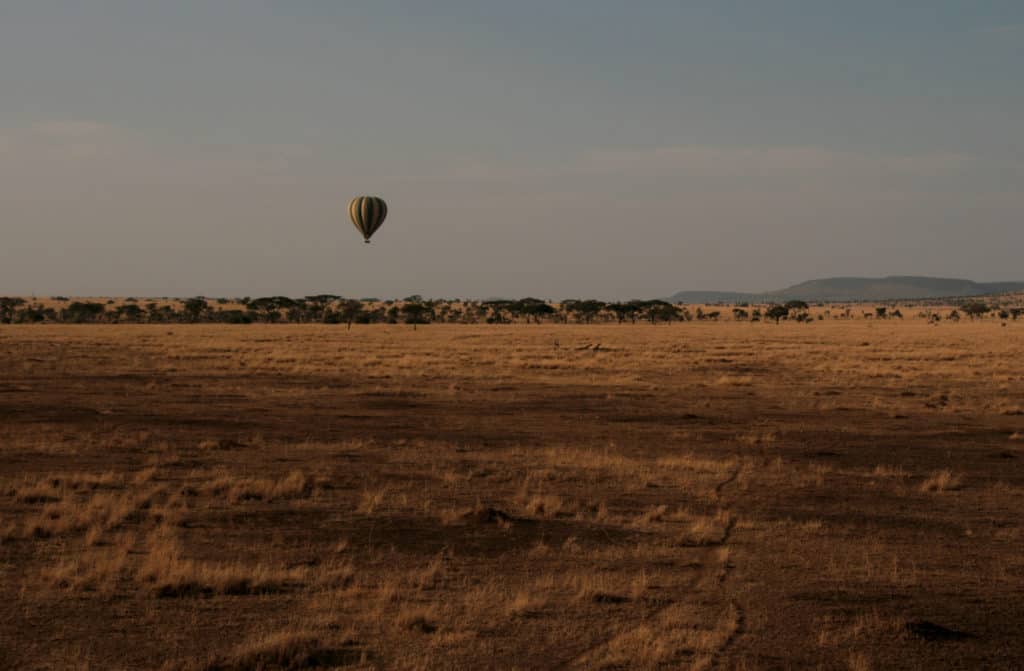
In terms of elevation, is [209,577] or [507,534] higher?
[209,577]

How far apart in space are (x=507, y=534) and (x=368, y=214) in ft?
183

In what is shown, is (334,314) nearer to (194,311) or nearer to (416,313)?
(416,313)

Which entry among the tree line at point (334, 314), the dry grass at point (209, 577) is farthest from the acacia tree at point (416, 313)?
the dry grass at point (209, 577)

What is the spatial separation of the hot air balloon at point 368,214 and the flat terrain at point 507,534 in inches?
1478

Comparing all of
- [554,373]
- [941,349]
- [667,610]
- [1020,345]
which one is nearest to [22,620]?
[667,610]

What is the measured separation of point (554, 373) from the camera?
42938mm

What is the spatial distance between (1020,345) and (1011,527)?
192 feet

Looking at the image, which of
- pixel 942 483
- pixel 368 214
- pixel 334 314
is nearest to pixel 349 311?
pixel 334 314

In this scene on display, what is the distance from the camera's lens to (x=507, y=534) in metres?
12.8

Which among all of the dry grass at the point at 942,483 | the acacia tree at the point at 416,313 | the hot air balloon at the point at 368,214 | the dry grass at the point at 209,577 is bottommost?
the dry grass at the point at 942,483

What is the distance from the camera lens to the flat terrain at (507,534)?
859 cm

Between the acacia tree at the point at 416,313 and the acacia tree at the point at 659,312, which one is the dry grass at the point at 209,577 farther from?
the acacia tree at the point at 659,312

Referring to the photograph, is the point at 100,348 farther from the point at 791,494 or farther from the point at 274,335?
the point at 791,494

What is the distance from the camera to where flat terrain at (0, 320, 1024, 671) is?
8586 mm
